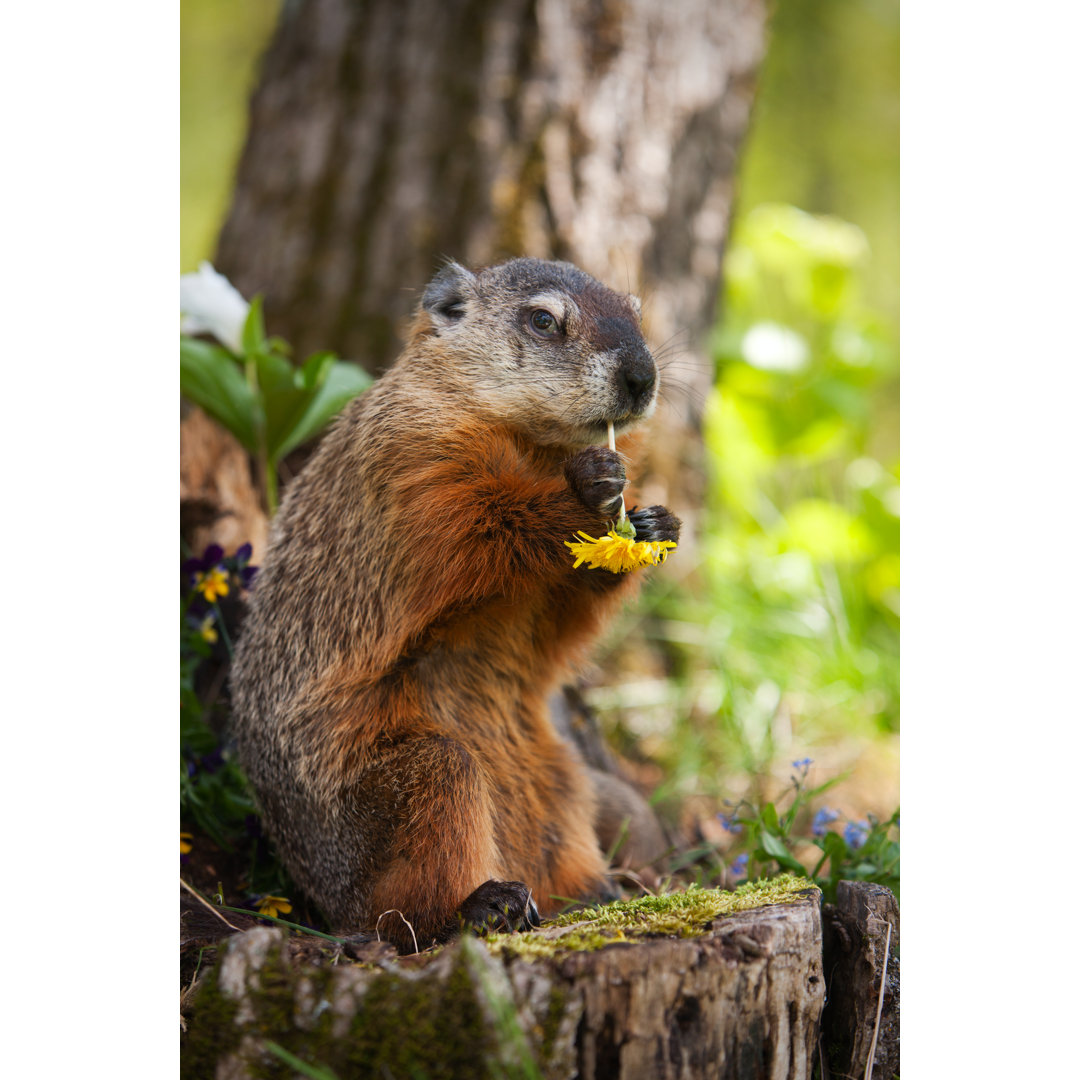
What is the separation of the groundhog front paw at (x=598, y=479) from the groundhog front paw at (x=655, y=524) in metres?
0.08

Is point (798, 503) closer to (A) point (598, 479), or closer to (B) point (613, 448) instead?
(B) point (613, 448)

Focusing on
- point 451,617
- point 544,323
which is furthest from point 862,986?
point 544,323

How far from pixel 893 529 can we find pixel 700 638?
4.10 feet

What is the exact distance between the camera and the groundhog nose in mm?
2865

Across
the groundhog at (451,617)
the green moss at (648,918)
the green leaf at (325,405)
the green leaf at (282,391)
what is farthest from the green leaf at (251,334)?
the green moss at (648,918)

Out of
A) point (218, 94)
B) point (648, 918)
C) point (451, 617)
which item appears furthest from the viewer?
point (218, 94)

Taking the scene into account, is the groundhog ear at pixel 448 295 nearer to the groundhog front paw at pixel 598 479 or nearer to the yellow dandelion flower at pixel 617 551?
the groundhog front paw at pixel 598 479

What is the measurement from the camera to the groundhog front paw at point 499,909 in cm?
239

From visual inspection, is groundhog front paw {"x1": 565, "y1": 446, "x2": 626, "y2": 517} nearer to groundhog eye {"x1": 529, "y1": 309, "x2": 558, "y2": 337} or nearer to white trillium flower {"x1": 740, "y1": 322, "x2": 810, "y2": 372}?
groundhog eye {"x1": 529, "y1": 309, "x2": 558, "y2": 337}

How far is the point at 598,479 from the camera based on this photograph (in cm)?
271

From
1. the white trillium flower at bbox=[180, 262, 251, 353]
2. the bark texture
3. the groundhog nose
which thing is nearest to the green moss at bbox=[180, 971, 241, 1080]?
the bark texture

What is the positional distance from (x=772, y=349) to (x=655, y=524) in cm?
342
